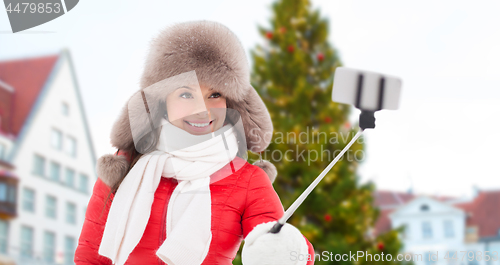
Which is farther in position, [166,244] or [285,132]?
[285,132]

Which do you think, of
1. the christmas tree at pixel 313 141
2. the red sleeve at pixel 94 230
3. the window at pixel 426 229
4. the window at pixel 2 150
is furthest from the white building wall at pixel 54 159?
the window at pixel 426 229

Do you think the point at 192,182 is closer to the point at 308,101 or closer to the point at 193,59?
the point at 193,59

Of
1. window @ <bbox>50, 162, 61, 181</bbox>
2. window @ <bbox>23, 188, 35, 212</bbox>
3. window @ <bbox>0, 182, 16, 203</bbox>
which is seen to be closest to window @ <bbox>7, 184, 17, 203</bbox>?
window @ <bbox>0, 182, 16, 203</bbox>

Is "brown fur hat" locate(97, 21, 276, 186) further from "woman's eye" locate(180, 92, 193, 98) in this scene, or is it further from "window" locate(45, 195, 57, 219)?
"window" locate(45, 195, 57, 219)

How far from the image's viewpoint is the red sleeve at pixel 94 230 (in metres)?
1.06

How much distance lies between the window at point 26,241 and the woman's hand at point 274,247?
823cm

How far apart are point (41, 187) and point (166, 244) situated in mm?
8742

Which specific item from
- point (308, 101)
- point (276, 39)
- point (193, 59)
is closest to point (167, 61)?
point (193, 59)

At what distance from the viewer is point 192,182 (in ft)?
3.54

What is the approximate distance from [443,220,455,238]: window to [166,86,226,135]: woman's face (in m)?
10.6

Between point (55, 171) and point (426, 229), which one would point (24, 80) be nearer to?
point (55, 171)

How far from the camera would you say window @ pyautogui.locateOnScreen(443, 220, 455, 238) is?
33.5 feet

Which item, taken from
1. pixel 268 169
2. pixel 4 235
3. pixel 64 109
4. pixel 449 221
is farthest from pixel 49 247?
pixel 449 221

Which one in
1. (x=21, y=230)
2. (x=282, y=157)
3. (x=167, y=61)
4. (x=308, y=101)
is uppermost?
(x=167, y=61)
